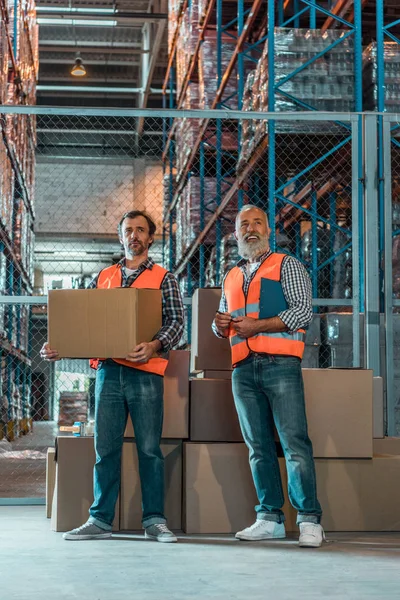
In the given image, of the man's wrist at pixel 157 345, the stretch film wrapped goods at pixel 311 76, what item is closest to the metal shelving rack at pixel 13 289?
the stretch film wrapped goods at pixel 311 76

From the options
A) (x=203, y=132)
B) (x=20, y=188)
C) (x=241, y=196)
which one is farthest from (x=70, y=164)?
(x=241, y=196)

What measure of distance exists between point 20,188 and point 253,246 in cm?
1108

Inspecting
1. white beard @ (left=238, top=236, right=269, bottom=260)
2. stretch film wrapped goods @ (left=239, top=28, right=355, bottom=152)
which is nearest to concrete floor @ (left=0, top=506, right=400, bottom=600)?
white beard @ (left=238, top=236, right=269, bottom=260)

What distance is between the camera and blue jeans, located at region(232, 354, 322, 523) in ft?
13.8

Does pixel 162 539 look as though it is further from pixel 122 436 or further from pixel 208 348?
pixel 208 348

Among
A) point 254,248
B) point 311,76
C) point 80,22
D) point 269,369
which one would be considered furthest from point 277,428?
point 80,22

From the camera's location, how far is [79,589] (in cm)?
306

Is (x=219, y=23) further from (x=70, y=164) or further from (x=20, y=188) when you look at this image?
(x=70, y=164)

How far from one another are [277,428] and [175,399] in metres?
0.68

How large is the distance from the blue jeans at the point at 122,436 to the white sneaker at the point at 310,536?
699 millimetres

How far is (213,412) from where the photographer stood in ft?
15.6

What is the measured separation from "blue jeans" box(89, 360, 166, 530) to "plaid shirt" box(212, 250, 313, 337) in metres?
0.50

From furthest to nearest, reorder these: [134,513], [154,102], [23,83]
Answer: [154,102] < [23,83] < [134,513]

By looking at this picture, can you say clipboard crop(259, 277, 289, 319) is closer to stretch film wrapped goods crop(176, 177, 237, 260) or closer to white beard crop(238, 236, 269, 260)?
white beard crop(238, 236, 269, 260)
